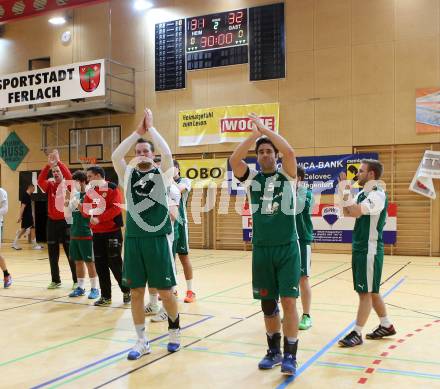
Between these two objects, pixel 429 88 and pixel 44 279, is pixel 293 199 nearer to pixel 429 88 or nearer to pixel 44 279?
pixel 44 279

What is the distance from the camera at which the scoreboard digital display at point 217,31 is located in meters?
14.6

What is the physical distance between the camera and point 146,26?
52.9ft

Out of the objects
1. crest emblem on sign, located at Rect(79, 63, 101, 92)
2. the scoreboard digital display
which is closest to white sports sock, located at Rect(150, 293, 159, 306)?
the scoreboard digital display

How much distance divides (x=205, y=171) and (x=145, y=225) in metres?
10.6

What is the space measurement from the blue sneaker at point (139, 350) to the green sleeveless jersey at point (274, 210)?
1.50m

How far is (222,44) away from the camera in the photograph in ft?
48.9

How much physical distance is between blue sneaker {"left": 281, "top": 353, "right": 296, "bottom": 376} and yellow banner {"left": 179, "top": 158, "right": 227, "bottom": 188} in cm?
1100

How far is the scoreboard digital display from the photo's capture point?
14.6 metres

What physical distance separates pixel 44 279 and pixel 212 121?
739cm

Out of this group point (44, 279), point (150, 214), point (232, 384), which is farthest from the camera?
point (44, 279)

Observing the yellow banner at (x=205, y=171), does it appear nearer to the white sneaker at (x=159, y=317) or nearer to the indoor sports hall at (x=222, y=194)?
the indoor sports hall at (x=222, y=194)

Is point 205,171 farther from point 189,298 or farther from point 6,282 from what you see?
point 189,298

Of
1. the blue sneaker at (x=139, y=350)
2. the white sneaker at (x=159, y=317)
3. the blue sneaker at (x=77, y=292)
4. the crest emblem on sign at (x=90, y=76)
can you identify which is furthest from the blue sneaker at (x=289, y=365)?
the crest emblem on sign at (x=90, y=76)

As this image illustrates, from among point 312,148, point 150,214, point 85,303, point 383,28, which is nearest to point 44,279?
point 85,303
